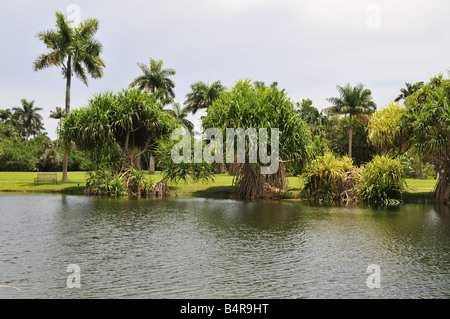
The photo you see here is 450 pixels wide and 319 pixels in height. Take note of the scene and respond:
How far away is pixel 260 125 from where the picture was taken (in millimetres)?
37188

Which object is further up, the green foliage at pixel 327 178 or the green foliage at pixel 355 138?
the green foliage at pixel 355 138

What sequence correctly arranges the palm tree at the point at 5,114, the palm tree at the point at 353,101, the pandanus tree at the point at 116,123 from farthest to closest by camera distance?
the palm tree at the point at 5,114, the palm tree at the point at 353,101, the pandanus tree at the point at 116,123

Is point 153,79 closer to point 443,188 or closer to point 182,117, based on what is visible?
point 182,117

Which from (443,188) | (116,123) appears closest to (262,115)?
(116,123)

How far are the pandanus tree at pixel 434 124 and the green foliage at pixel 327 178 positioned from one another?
5793 millimetres

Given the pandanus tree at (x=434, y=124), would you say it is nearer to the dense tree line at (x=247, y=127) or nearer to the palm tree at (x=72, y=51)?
the dense tree line at (x=247, y=127)

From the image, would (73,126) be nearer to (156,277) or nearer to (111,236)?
(111,236)

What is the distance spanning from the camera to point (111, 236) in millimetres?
18906

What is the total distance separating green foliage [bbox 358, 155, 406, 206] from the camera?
117ft

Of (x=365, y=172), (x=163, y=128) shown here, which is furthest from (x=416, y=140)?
(x=163, y=128)

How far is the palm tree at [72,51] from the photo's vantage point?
48.7 meters

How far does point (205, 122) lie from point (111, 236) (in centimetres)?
2265

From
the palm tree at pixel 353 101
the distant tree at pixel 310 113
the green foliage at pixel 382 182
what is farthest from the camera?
the distant tree at pixel 310 113

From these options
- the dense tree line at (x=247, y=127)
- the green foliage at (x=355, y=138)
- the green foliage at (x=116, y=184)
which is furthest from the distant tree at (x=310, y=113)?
the green foliage at (x=116, y=184)
